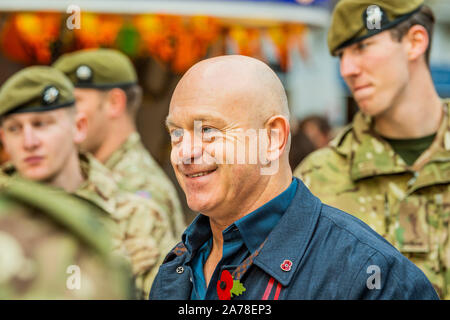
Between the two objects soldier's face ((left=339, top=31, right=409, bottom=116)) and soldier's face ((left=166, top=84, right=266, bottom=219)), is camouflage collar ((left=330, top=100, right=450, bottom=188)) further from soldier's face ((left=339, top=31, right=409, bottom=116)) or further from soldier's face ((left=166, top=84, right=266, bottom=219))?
soldier's face ((left=166, top=84, right=266, bottom=219))

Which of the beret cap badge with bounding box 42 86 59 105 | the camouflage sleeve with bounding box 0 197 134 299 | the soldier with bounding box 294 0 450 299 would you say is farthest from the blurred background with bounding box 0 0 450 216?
the camouflage sleeve with bounding box 0 197 134 299

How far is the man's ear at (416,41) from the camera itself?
10.7 feet

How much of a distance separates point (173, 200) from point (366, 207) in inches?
60.5

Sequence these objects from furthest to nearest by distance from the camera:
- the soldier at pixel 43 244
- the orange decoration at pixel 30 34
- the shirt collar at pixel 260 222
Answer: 1. the orange decoration at pixel 30 34
2. the shirt collar at pixel 260 222
3. the soldier at pixel 43 244

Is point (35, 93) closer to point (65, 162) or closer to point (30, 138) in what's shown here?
point (30, 138)

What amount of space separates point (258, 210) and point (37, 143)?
6.59 ft

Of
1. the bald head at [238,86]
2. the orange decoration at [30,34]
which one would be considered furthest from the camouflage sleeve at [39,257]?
the orange decoration at [30,34]

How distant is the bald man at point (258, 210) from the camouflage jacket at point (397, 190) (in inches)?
49.1

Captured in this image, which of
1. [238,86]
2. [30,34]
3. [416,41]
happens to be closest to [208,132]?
[238,86]

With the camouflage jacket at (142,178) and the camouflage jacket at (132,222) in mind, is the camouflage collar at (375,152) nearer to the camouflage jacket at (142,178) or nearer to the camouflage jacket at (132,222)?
the camouflage jacket at (132,222)

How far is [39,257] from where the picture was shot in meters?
1.27

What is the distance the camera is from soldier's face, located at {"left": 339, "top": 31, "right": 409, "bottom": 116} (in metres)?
3.20

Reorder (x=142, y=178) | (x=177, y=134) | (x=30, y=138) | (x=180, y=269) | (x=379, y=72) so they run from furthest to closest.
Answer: (x=142, y=178) → (x=30, y=138) → (x=379, y=72) → (x=180, y=269) → (x=177, y=134)
